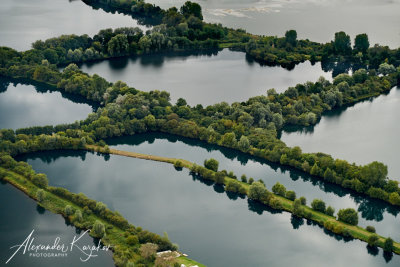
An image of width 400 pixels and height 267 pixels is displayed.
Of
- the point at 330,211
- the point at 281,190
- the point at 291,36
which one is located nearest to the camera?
the point at 330,211

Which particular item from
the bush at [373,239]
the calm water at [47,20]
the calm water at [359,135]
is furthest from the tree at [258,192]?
the calm water at [47,20]

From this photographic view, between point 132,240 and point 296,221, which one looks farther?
point 296,221

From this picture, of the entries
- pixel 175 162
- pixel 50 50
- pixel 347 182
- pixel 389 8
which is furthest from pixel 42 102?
pixel 389 8

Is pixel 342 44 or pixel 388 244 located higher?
pixel 342 44

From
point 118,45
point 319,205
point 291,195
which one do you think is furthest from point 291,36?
point 319,205

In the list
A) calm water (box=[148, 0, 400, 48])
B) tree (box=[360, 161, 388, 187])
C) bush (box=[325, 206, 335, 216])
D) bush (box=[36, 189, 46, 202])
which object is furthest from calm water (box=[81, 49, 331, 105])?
bush (box=[36, 189, 46, 202])

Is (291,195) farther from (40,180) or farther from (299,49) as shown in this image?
(299,49)

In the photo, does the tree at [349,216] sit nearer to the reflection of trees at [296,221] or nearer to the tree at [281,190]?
the reflection of trees at [296,221]
